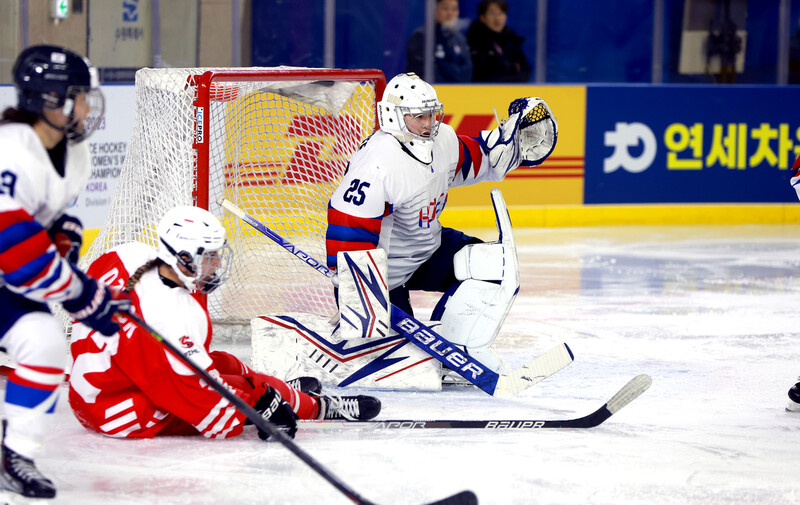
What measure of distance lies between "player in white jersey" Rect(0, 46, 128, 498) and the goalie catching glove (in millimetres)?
1826

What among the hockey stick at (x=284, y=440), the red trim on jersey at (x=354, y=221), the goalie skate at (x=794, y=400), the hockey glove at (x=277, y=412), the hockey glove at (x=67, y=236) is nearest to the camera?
the hockey stick at (x=284, y=440)

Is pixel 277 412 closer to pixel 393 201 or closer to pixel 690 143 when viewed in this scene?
pixel 393 201

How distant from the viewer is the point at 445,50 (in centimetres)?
796

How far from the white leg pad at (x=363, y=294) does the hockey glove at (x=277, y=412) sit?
21.9 inches

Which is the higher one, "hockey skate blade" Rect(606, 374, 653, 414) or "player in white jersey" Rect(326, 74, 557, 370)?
"player in white jersey" Rect(326, 74, 557, 370)

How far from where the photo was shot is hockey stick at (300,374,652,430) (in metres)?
3.31

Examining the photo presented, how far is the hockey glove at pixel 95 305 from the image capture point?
2518mm

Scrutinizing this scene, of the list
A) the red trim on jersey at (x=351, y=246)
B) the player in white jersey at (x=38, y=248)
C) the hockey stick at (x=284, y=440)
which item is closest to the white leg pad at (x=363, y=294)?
the red trim on jersey at (x=351, y=246)

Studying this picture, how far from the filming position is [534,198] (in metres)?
7.88

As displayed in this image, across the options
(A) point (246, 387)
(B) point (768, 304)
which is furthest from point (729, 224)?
(A) point (246, 387)

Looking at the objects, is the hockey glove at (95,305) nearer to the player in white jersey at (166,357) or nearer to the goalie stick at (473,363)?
the player in white jersey at (166,357)

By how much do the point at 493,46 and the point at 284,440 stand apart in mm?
5812

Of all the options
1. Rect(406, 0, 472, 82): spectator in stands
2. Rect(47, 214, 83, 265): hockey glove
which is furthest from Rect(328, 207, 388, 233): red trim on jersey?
Rect(406, 0, 472, 82): spectator in stands

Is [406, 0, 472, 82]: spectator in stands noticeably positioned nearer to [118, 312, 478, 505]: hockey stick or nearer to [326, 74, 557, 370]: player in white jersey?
[326, 74, 557, 370]: player in white jersey
